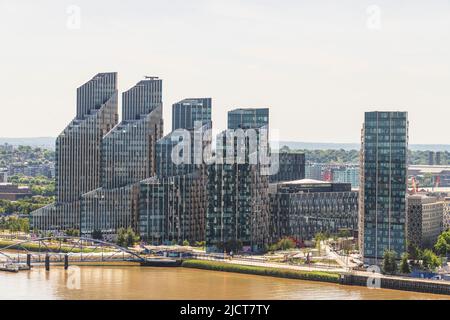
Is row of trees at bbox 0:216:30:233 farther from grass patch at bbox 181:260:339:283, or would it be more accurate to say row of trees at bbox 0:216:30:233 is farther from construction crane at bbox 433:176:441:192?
construction crane at bbox 433:176:441:192

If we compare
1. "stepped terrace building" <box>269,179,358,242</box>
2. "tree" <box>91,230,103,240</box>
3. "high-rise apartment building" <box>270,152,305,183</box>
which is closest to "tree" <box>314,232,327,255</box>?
"stepped terrace building" <box>269,179,358,242</box>

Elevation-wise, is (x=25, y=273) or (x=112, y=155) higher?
(x=112, y=155)

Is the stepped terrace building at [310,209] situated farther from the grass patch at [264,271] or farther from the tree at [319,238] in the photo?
the grass patch at [264,271]

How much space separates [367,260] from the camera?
163ft

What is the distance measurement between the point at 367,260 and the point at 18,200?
4547 cm

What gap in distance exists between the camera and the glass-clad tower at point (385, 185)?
49406 millimetres

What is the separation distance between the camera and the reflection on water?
40.9 m

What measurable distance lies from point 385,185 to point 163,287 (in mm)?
11623

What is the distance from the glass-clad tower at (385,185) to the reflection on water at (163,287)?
4.79 metres

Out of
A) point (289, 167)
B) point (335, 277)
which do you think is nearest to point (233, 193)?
point (335, 277)

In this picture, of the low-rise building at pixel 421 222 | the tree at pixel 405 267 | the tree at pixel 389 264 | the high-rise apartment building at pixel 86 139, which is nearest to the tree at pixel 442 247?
the low-rise building at pixel 421 222
